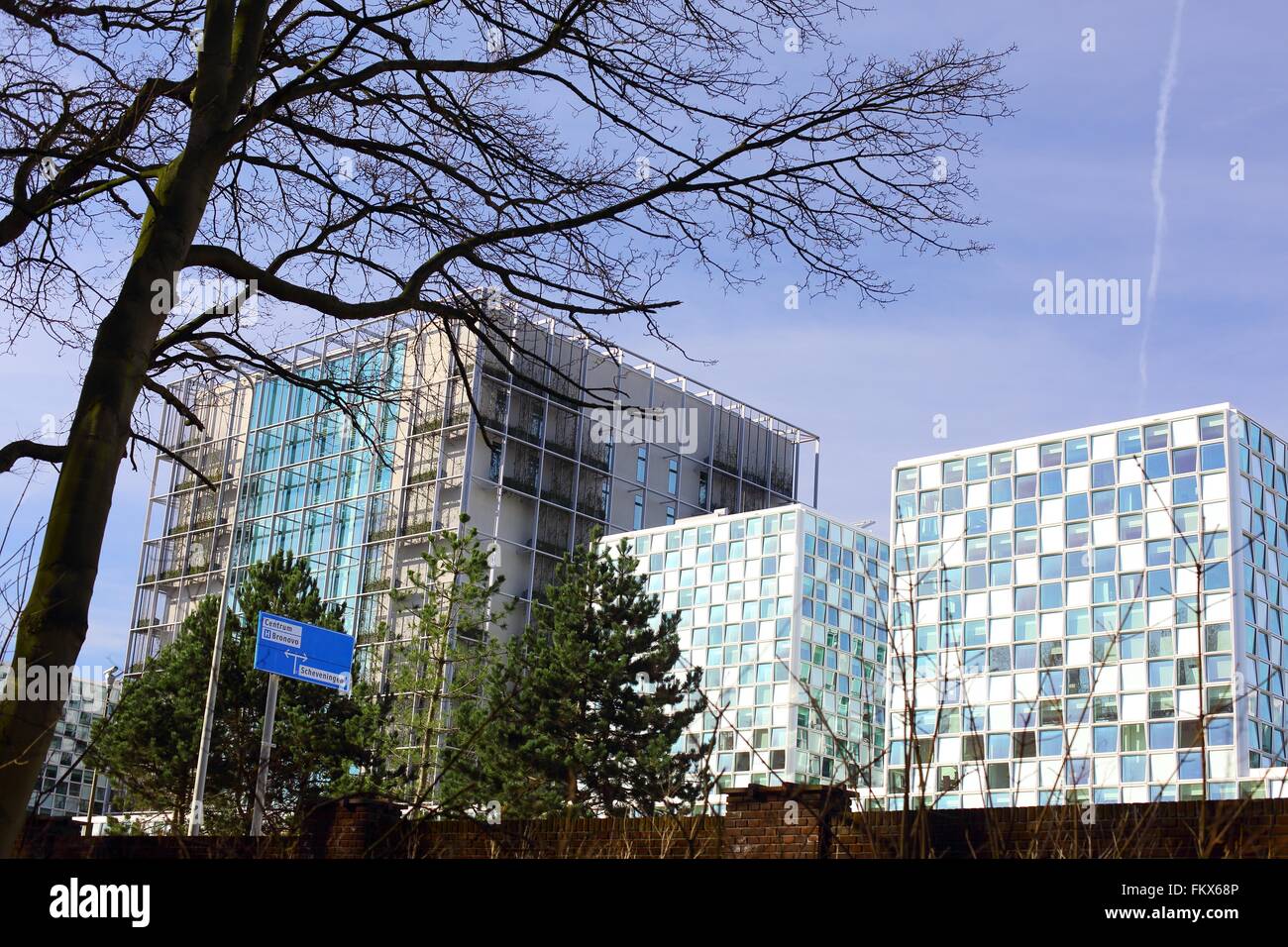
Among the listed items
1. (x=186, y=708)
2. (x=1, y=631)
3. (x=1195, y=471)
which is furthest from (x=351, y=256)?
(x=1195, y=471)

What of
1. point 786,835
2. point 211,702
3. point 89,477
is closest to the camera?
point 89,477

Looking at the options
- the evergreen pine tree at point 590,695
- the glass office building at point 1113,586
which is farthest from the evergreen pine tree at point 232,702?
the glass office building at point 1113,586

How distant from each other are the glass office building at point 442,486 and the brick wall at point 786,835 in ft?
137

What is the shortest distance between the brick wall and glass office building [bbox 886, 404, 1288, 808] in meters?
36.3

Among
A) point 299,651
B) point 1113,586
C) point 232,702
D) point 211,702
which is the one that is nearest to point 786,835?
point 299,651

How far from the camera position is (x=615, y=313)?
654 centimetres

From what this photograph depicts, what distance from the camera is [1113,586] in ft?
175

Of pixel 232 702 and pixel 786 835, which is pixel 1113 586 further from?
pixel 786 835

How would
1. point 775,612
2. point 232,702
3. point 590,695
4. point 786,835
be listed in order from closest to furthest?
point 786,835, point 232,702, point 590,695, point 775,612

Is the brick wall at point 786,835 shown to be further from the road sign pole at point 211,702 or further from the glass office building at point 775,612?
the glass office building at point 775,612

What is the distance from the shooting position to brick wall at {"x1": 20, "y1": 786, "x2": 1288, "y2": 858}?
348cm

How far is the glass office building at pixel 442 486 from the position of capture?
6206 centimetres

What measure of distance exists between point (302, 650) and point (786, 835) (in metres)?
14.1
